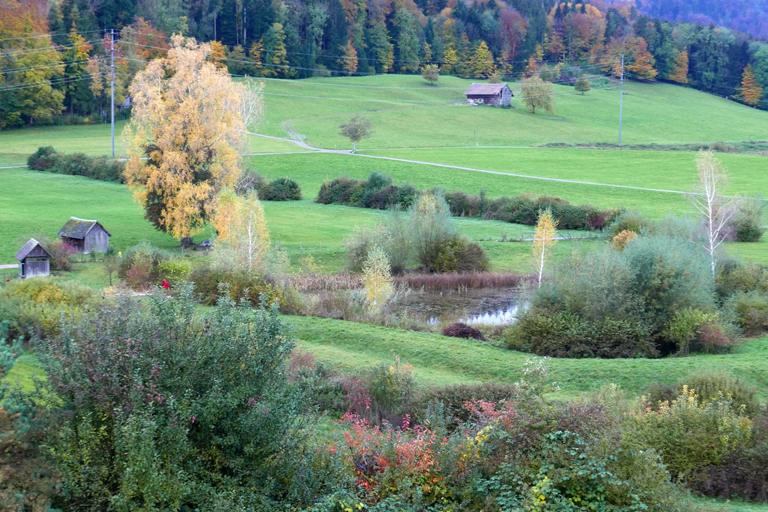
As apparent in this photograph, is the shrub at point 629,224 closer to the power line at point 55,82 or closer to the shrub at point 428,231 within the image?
the shrub at point 428,231

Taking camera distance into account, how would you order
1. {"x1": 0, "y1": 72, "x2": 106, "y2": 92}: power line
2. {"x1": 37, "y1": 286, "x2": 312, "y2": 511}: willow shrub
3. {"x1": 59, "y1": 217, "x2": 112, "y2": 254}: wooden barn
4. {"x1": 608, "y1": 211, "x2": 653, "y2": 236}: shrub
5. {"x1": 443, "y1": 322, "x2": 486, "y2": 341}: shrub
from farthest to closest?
{"x1": 0, "y1": 72, "x2": 106, "y2": 92}: power line, {"x1": 608, "y1": 211, "x2": 653, "y2": 236}: shrub, {"x1": 59, "y1": 217, "x2": 112, "y2": 254}: wooden barn, {"x1": 443, "y1": 322, "x2": 486, "y2": 341}: shrub, {"x1": 37, "y1": 286, "x2": 312, "y2": 511}: willow shrub

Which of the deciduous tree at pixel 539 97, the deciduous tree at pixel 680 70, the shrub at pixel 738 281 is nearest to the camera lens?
the shrub at pixel 738 281

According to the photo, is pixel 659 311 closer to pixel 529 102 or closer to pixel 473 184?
pixel 473 184

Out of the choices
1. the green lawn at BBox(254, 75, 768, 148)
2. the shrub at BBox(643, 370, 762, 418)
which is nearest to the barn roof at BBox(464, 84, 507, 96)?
the green lawn at BBox(254, 75, 768, 148)

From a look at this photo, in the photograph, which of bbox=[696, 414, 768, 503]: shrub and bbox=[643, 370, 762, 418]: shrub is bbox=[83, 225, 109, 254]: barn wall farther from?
bbox=[696, 414, 768, 503]: shrub

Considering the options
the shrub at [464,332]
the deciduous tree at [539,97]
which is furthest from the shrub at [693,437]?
the deciduous tree at [539,97]

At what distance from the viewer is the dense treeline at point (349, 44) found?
8812 centimetres

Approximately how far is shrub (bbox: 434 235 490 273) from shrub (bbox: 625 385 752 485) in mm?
25438

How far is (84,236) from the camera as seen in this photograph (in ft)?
118

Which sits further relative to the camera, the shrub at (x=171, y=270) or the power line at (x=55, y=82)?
the power line at (x=55, y=82)

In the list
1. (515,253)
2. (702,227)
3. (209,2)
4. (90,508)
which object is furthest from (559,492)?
(209,2)

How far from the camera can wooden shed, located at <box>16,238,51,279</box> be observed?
29.7 metres

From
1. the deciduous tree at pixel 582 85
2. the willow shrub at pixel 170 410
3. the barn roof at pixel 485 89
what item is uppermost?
the deciduous tree at pixel 582 85

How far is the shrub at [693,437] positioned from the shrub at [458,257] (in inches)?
1002
